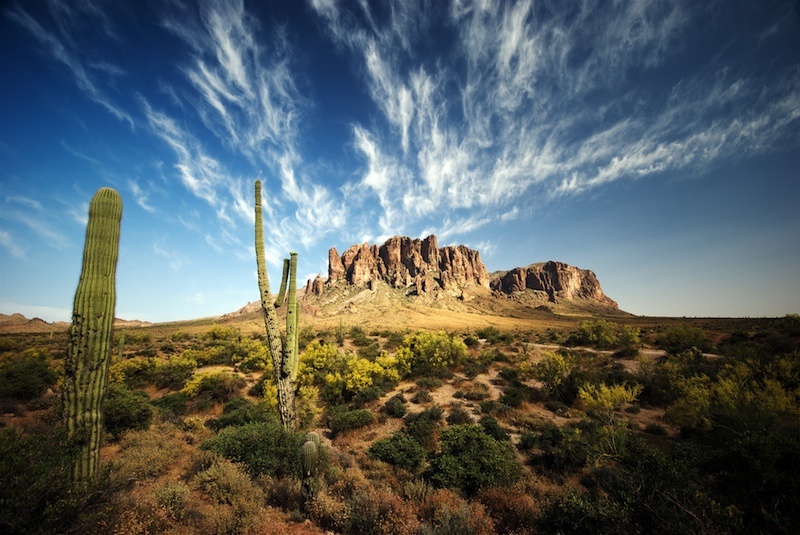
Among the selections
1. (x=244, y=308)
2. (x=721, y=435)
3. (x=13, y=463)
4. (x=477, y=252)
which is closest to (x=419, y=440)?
(x=721, y=435)

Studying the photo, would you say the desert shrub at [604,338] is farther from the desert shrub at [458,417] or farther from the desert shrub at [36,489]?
the desert shrub at [36,489]

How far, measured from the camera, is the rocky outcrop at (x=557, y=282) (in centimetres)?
12669

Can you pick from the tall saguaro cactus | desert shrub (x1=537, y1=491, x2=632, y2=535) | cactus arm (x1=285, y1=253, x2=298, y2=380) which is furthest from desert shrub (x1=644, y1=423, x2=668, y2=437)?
cactus arm (x1=285, y1=253, x2=298, y2=380)

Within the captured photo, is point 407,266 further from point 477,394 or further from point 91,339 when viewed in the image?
point 91,339

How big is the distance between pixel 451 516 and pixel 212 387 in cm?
1647

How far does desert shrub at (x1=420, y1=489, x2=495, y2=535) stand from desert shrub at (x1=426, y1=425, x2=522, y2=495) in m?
0.71

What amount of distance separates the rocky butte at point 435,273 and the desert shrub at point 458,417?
86153mm

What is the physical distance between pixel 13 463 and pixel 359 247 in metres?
117

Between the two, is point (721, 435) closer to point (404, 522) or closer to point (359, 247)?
point (404, 522)

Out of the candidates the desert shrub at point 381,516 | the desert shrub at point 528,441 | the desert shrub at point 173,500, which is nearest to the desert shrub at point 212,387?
the desert shrub at point 173,500

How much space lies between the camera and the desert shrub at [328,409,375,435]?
12.2 metres

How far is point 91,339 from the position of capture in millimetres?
5141

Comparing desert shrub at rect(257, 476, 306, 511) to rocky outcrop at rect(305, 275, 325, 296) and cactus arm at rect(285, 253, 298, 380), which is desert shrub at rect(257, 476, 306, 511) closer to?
cactus arm at rect(285, 253, 298, 380)

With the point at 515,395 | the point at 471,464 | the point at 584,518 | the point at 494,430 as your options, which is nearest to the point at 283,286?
the point at 471,464
